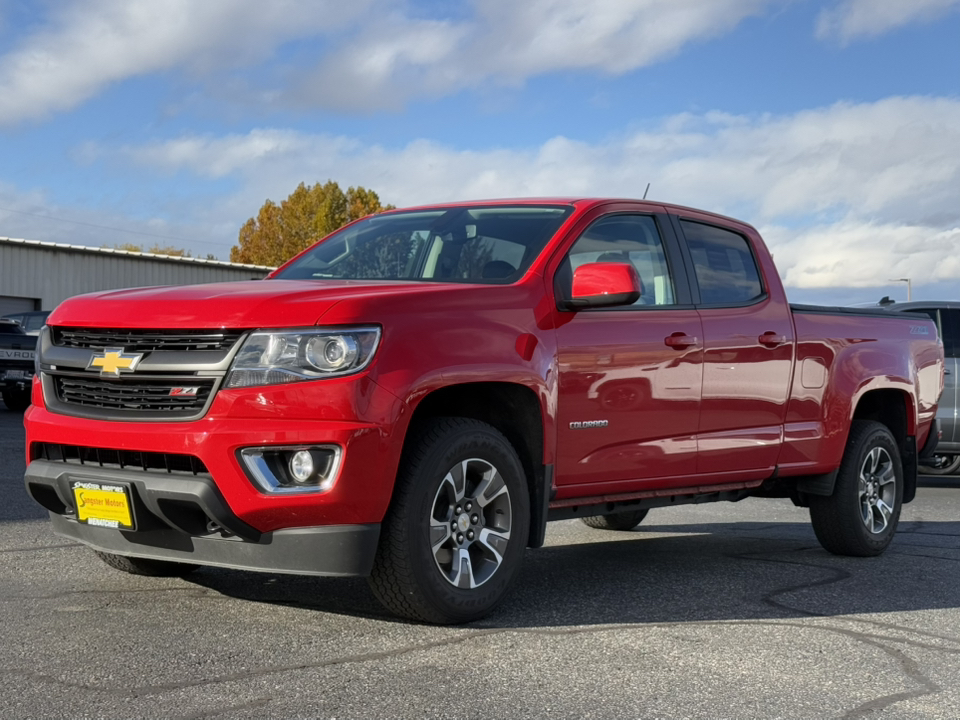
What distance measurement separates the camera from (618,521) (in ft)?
28.1

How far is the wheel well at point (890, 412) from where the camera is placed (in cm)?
801

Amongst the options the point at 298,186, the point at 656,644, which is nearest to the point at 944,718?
the point at 656,644

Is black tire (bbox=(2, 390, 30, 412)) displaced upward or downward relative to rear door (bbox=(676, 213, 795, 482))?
downward

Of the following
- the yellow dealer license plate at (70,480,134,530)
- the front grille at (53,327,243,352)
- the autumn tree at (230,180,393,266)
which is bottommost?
the yellow dealer license plate at (70,480,134,530)

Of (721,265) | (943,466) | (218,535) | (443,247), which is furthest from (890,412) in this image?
(943,466)

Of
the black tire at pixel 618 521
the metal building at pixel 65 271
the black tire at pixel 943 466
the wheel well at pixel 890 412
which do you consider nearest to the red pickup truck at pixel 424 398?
the wheel well at pixel 890 412

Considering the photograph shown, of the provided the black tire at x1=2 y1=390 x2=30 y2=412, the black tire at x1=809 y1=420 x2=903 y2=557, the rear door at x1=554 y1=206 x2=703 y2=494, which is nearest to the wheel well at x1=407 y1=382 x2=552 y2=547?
the rear door at x1=554 y1=206 x2=703 y2=494

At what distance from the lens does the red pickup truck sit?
4.64m

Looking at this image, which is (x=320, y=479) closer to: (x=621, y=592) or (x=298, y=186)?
(x=621, y=592)

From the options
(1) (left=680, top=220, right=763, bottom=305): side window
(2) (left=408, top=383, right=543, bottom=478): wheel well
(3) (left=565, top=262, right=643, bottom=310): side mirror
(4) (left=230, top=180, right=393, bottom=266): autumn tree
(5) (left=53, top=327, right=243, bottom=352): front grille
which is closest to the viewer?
(5) (left=53, top=327, right=243, bottom=352): front grille

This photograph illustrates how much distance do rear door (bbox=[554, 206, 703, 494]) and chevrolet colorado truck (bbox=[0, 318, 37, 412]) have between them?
15764mm

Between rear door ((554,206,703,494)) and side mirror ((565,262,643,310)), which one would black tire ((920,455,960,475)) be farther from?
side mirror ((565,262,643,310))

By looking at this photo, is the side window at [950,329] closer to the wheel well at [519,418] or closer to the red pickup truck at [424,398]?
the red pickup truck at [424,398]

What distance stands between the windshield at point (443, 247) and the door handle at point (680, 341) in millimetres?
783
